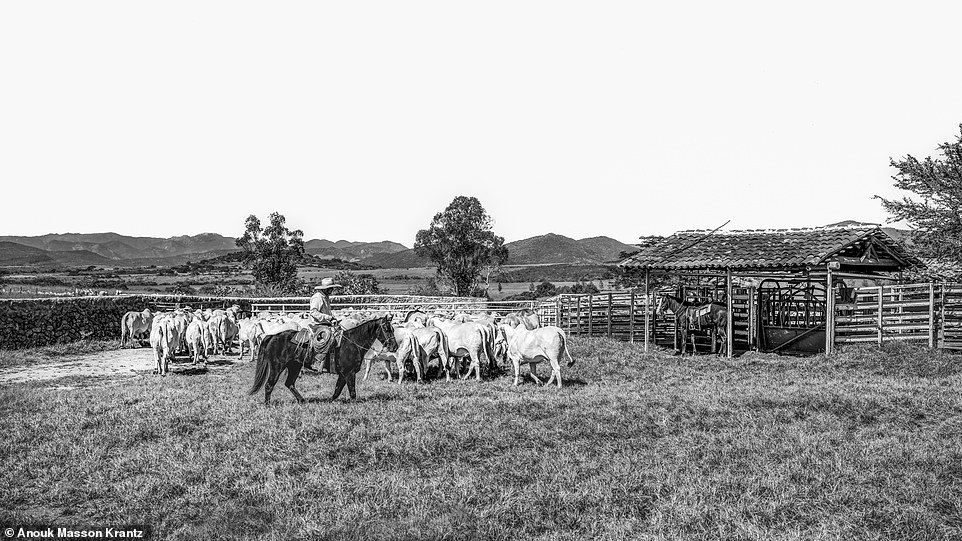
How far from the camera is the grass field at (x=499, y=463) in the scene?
639cm

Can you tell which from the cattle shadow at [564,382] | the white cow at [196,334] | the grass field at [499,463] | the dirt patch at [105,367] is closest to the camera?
the grass field at [499,463]

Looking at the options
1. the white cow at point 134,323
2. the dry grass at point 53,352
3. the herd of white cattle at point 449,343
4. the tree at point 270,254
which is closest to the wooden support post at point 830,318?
the herd of white cattle at point 449,343

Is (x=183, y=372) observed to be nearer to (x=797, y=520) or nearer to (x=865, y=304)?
(x=797, y=520)

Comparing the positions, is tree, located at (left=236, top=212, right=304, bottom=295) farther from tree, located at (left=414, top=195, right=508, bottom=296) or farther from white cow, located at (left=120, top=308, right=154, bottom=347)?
white cow, located at (left=120, top=308, right=154, bottom=347)

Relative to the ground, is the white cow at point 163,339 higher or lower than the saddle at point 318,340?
lower

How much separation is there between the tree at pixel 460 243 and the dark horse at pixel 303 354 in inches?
1947

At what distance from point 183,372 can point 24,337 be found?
987cm

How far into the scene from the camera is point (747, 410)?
1075cm

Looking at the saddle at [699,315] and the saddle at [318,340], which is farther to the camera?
the saddle at [699,315]

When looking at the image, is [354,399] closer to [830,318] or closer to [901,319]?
[830,318]

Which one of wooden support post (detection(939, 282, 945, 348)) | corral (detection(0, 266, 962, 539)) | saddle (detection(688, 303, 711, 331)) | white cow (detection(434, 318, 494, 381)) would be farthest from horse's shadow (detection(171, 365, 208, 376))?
wooden support post (detection(939, 282, 945, 348))

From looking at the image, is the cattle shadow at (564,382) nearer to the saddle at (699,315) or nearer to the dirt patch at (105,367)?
the saddle at (699,315)

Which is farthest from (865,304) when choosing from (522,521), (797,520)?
(522,521)

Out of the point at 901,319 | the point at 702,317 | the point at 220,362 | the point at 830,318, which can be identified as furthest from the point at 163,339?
the point at 901,319
